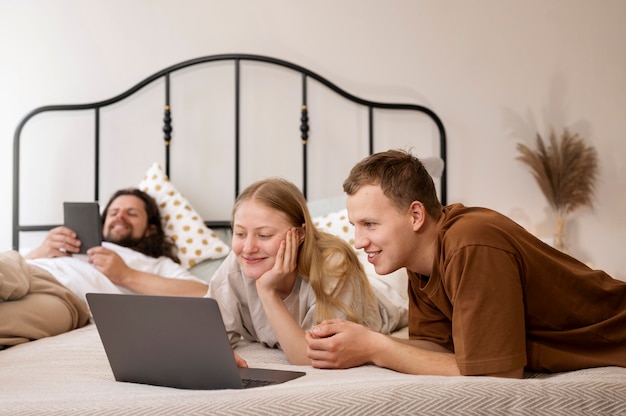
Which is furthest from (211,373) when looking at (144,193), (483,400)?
(144,193)

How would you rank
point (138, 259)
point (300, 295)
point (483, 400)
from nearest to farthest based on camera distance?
point (483, 400), point (300, 295), point (138, 259)

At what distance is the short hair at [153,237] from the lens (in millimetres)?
2570

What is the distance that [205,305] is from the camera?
3.57ft

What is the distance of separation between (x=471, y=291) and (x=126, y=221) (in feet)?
5.64

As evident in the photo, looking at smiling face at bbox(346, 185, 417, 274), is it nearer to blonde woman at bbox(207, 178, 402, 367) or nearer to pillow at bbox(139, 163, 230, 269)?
blonde woman at bbox(207, 178, 402, 367)

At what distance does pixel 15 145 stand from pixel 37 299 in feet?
3.71

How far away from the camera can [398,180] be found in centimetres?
128

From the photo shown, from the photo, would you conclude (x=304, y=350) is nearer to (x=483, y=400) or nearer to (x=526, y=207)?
(x=483, y=400)

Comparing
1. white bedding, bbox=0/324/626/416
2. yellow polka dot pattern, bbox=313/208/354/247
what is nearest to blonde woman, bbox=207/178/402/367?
white bedding, bbox=0/324/626/416

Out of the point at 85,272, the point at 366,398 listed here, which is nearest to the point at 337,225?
the point at 85,272

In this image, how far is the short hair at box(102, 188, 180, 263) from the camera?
257 centimetres

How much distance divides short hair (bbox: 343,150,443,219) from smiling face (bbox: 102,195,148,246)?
1.41m

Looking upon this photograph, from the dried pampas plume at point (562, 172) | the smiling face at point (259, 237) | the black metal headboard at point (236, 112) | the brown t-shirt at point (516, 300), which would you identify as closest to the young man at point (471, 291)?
the brown t-shirt at point (516, 300)

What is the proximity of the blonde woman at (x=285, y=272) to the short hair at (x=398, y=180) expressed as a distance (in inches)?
12.4
